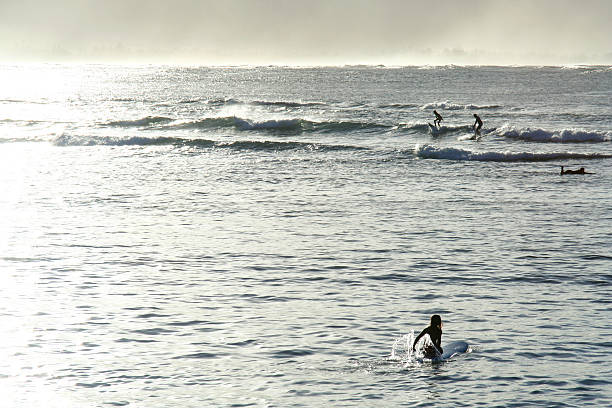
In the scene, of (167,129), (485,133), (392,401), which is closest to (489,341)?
(392,401)

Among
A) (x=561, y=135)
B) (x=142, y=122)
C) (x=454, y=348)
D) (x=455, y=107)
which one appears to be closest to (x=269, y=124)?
(x=142, y=122)

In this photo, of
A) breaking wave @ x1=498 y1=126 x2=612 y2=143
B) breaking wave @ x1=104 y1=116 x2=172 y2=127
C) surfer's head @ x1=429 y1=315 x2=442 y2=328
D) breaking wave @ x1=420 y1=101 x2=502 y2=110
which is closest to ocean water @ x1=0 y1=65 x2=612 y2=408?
surfer's head @ x1=429 y1=315 x2=442 y2=328

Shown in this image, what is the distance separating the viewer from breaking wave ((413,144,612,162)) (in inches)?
1886

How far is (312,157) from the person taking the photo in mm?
50156

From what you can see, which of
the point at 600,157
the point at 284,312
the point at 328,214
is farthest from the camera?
the point at 600,157

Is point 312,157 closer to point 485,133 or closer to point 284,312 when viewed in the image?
point 485,133

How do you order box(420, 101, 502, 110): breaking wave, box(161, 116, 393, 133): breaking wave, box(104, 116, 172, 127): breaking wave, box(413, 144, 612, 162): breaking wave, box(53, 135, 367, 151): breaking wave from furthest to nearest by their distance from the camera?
box(420, 101, 502, 110): breaking wave < box(104, 116, 172, 127): breaking wave < box(161, 116, 393, 133): breaking wave < box(53, 135, 367, 151): breaking wave < box(413, 144, 612, 162): breaking wave

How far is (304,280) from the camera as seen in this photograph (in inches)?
812

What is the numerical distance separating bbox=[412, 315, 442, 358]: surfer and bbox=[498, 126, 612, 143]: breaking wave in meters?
45.0

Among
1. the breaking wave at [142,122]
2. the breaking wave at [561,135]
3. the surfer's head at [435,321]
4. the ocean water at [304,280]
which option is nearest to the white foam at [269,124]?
the breaking wave at [142,122]

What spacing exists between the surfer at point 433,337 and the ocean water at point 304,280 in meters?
0.25

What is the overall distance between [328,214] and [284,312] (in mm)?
12400

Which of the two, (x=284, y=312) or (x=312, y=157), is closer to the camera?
(x=284, y=312)

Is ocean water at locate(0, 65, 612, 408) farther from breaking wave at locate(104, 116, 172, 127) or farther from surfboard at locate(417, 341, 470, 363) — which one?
breaking wave at locate(104, 116, 172, 127)
